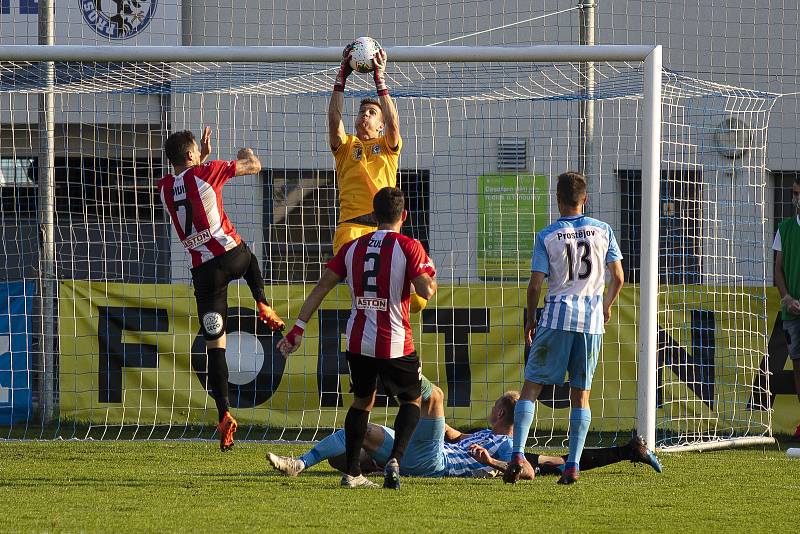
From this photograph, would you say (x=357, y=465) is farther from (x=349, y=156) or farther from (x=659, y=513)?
(x=349, y=156)

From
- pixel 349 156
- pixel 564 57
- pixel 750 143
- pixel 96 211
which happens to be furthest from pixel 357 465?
pixel 96 211

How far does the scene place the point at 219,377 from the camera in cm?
800

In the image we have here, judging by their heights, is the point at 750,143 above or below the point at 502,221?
above

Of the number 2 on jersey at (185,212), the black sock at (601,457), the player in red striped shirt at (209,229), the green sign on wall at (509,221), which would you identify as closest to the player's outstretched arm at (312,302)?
the player in red striped shirt at (209,229)

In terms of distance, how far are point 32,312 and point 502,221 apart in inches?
172

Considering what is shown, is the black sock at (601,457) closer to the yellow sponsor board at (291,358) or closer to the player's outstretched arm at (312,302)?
the player's outstretched arm at (312,302)

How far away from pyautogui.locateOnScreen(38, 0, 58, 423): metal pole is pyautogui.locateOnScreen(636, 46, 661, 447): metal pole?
5169mm

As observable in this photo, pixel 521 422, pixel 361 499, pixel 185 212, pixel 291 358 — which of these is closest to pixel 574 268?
pixel 521 422

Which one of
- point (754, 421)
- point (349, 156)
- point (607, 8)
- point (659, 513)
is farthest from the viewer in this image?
point (607, 8)

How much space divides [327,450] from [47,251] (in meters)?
4.57

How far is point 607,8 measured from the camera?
503 inches

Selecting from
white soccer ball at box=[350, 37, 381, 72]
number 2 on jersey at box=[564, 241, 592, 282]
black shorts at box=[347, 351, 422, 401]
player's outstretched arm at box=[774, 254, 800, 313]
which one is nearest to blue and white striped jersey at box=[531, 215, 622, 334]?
number 2 on jersey at box=[564, 241, 592, 282]

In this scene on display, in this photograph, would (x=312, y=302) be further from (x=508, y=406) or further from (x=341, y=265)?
(x=508, y=406)

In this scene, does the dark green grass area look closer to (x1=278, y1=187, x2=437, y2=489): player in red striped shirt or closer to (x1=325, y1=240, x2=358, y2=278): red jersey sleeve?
(x1=278, y1=187, x2=437, y2=489): player in red striped shirt
